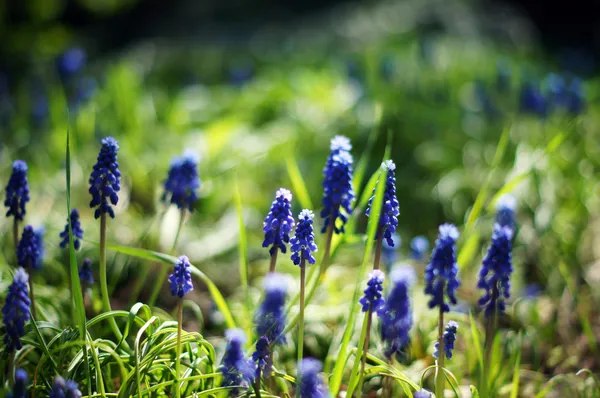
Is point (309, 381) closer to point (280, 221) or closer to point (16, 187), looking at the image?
point (280, 221)

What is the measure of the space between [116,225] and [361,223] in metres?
2.14

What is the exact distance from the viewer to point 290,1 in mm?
13539

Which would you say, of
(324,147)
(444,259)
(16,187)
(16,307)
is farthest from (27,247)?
(324,147)

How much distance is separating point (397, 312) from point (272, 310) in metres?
0.52

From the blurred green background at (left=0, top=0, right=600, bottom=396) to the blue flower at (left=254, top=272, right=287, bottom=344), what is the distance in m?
0.74

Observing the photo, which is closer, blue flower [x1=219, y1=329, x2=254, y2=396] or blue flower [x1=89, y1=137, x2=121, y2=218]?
blue flower [x1=219, y1=329, x2=254, y2=396]

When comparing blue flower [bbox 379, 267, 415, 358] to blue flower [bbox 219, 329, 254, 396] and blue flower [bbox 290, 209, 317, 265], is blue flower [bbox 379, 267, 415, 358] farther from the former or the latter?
→ blue flower [bbox 219, 329, 254, 396]

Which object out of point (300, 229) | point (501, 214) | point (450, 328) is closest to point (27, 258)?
point (300, 229)

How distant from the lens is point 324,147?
18.9 ft

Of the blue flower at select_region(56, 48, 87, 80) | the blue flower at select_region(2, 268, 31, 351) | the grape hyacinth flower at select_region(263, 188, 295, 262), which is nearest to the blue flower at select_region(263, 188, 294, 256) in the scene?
the grape hyacinth flower at select_region(263, 188, 295, 262)

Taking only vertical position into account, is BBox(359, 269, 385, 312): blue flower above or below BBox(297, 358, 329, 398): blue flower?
above

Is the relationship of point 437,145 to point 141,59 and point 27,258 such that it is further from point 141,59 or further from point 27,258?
point 141,59

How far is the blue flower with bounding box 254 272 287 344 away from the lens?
2.05 meters

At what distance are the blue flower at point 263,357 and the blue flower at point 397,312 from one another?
46 centimetres
